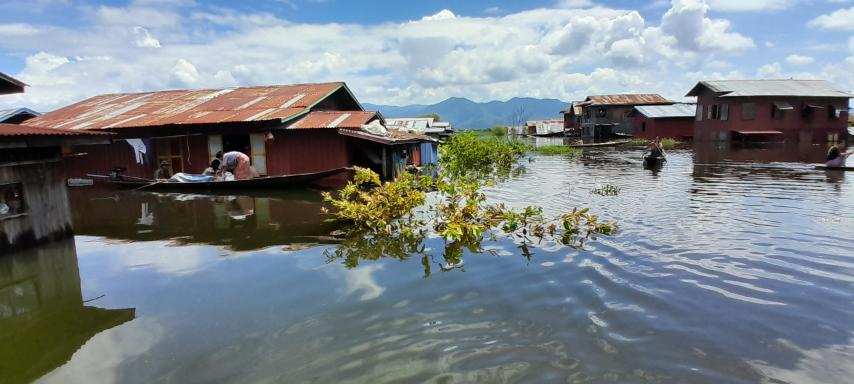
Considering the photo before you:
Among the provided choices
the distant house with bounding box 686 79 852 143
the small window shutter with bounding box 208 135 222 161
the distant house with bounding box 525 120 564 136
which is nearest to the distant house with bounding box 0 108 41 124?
the small window shutter with bounding box 208 135 222 161

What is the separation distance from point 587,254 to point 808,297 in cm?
320

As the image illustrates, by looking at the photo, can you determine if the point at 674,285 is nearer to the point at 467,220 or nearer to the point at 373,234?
the point at 467,220

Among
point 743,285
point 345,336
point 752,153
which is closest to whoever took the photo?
point 345,336

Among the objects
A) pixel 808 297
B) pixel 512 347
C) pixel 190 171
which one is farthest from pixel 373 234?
pixel 190 171

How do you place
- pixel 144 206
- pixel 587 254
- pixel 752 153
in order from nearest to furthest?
pixel 587 254, pixel 144 206, pixel 752 153

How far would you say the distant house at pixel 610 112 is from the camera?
6031 cm

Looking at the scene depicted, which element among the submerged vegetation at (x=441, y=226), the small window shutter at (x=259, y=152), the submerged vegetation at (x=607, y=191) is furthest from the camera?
the small window shutter at (x=259, y=152)

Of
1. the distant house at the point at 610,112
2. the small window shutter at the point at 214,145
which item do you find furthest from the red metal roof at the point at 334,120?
the distant house at the point at 610,112

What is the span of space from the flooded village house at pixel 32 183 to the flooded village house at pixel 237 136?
8823 millimetres

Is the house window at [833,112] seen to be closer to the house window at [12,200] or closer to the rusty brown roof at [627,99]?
the rusty brown roof at [627,99]

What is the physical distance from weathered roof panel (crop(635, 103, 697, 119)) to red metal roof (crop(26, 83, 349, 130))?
39882 millimetres

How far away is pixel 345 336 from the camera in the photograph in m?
5.81

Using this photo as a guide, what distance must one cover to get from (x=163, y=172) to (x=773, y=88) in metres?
48.3

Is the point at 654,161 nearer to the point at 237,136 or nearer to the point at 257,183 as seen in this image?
the point at 257,183
